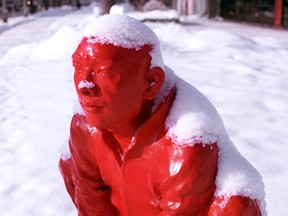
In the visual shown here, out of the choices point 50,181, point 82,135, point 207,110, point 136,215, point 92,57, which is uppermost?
point 92,57

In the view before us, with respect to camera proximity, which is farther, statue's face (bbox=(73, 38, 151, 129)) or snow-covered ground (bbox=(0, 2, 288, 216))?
snow-covered ground (bbox=(0, 2, 288, 216))

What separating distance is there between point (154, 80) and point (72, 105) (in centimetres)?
338

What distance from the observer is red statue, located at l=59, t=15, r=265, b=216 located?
3.85ft

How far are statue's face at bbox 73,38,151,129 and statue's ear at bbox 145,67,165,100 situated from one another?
0.01m

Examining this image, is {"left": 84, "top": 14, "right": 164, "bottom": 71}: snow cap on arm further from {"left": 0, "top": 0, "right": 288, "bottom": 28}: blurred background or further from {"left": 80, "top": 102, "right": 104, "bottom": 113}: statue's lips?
{"left": 0, "top": 0, "right": 288, "bottom": 28}: blurred background

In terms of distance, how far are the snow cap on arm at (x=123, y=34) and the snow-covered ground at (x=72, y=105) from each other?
0.46 feet

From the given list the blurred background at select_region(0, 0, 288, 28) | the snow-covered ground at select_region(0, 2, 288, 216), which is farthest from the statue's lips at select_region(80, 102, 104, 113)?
the blurred background at select_region(0, 0, 288, 28)

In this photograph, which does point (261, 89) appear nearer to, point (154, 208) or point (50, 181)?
point (50, 181)

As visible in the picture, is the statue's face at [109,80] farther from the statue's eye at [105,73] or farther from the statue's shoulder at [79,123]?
the statue's shoulder at [79,123]

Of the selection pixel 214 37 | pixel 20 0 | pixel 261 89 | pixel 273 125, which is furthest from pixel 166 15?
pixel 20 0

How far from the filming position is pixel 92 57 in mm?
1157

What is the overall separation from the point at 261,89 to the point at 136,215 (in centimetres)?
389

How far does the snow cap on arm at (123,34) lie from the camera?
1.19 m

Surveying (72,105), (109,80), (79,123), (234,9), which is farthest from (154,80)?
(234,9)
